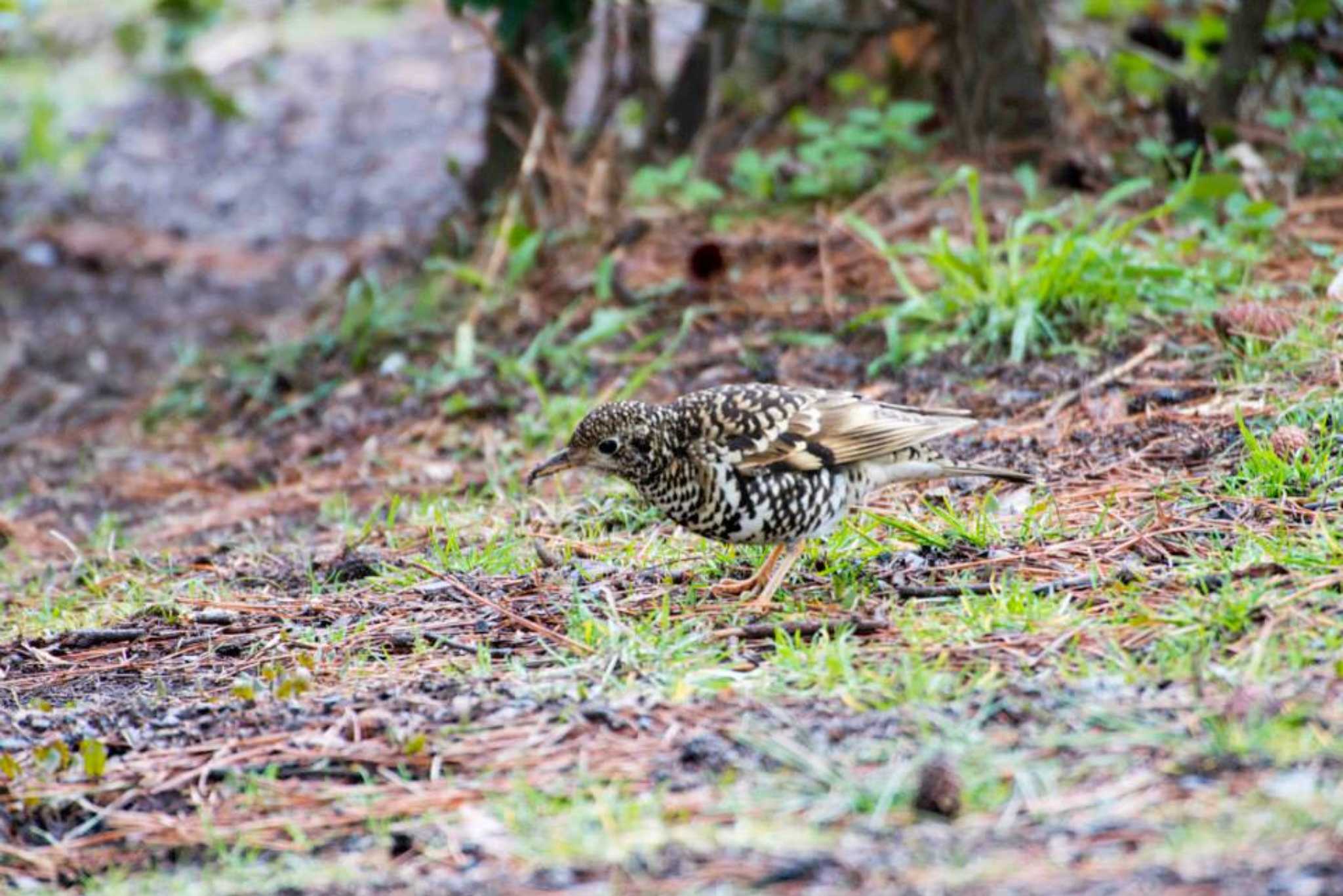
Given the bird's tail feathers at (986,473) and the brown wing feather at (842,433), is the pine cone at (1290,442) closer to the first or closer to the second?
the bird's tail feathers at (986,473)

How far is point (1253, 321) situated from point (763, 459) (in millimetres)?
2445

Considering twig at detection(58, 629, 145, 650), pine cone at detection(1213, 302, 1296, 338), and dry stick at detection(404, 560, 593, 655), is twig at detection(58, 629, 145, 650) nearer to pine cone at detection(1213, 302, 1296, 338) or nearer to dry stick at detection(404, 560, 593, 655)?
dry stick at detection(404, 560, 593, 655)

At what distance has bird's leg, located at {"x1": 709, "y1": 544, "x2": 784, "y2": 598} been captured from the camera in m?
4.77

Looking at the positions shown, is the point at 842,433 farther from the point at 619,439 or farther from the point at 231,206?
the point at 231,206

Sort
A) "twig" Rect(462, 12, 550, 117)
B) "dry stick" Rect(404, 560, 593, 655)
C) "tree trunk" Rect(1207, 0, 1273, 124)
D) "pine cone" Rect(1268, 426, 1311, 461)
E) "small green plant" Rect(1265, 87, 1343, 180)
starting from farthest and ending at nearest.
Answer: "twig" Rect(462, 12, 550, 117)
"tree trunk" Rect(1207, 0, 1273, 124)
"small green plant" Rect(1265, 87, 1343, 180)
"pine cone" Rect(1268, 426, 1311, 461)
"dry stick" Rect(404, 560, 593, 655)

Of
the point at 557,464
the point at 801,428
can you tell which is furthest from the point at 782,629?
the point at 557,464

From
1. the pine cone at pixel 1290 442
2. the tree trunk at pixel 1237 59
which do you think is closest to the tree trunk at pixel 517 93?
the tree trunk at pixel 1237 59

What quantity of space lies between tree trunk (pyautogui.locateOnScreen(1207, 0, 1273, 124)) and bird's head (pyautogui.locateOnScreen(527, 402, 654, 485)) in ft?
15.2

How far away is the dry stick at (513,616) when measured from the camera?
4.25 m

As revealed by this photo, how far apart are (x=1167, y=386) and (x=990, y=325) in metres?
0.91

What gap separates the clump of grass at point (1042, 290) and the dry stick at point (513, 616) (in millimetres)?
2553

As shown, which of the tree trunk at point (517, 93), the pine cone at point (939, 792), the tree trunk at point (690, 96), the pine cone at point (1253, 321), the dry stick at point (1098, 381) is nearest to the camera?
the pine cone at point (939, 792)

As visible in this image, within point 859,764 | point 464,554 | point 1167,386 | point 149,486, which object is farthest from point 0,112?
point 859,764

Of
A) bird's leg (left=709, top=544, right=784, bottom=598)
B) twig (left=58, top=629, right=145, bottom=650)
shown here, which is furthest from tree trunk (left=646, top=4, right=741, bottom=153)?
twig (left=58, top=629, right=145, bottom=650)
